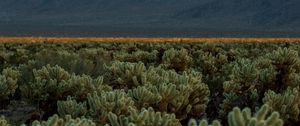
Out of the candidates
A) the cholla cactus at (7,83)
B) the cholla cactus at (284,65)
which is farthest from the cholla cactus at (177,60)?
the cholla cactus at (7,83)

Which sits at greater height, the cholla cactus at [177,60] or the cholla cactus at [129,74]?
the cholla cactus at [129,74]

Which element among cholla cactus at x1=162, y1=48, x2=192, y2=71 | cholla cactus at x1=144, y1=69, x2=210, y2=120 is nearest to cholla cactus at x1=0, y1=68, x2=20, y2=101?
cholla cactus at x1=144, y1=69, x2=210, y2=120

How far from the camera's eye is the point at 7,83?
35.4 ft

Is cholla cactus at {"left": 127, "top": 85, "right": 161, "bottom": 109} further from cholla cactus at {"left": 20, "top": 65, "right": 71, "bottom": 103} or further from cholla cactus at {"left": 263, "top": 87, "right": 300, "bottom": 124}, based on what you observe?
cholla cactus at {"left": 20, "top": 65, "right": 71, "bottom": 103}

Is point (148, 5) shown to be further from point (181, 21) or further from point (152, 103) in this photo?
point (152, 103)

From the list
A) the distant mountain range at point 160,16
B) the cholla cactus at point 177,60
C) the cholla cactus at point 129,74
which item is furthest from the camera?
the distant mountain range at point 160,16

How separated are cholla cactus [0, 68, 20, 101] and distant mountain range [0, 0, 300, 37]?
9703cm

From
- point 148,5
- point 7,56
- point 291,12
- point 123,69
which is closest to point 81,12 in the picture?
point 148,5

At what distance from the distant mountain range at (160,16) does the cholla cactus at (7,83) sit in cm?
9703

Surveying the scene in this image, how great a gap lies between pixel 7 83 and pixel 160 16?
12518cm

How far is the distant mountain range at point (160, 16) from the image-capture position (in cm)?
11894

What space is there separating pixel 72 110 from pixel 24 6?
163157 mm

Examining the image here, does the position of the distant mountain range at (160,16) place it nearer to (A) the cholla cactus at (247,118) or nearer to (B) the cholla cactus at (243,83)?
(B) the cholla cactus at (243,83)

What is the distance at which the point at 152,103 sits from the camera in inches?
280
